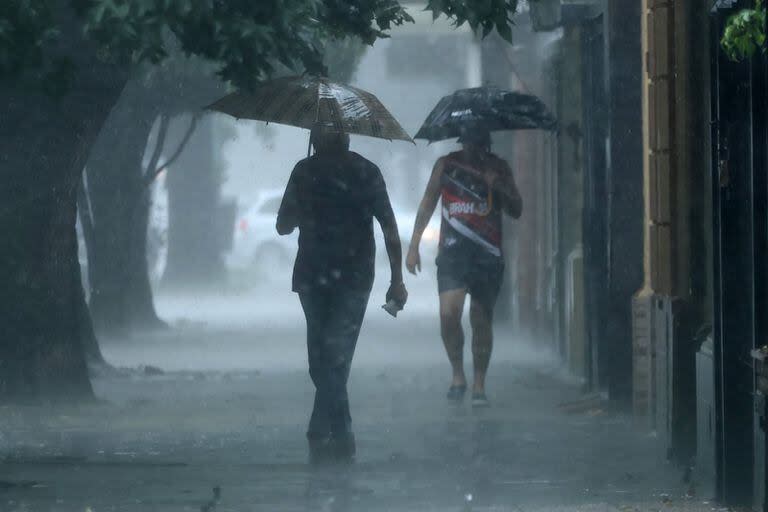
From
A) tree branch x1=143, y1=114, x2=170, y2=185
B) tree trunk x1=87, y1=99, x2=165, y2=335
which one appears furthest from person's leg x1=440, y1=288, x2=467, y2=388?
tree branch x1=143, y1=114, x2=170, y2=185

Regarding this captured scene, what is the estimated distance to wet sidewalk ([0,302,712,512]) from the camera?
8250 mm

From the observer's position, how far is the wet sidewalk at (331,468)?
825cm

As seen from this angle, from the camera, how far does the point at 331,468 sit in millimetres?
9281

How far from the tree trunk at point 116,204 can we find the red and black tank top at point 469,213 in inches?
286

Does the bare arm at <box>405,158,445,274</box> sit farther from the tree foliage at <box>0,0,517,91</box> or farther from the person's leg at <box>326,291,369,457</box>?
the person's leg at <box>326,291,369,457</box>

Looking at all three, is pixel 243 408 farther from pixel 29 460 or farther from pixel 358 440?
pixel 29 460

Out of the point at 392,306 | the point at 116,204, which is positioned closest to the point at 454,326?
the point at 392,306

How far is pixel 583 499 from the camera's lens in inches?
323

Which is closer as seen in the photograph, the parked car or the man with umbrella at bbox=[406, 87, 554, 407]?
the man with umbrella at bbox=[406, 87, 554, 407]

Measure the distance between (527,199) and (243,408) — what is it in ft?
25.9

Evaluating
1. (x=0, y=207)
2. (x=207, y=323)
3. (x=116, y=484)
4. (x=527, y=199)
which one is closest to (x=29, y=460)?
(x=116, y=484)

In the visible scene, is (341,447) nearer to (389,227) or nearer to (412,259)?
(389,227)

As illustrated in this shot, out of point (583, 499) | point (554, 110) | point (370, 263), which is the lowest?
point (583, 499)

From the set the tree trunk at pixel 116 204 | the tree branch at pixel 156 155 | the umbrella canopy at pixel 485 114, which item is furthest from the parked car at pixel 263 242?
the umbrella canopy at pixel 485 114
